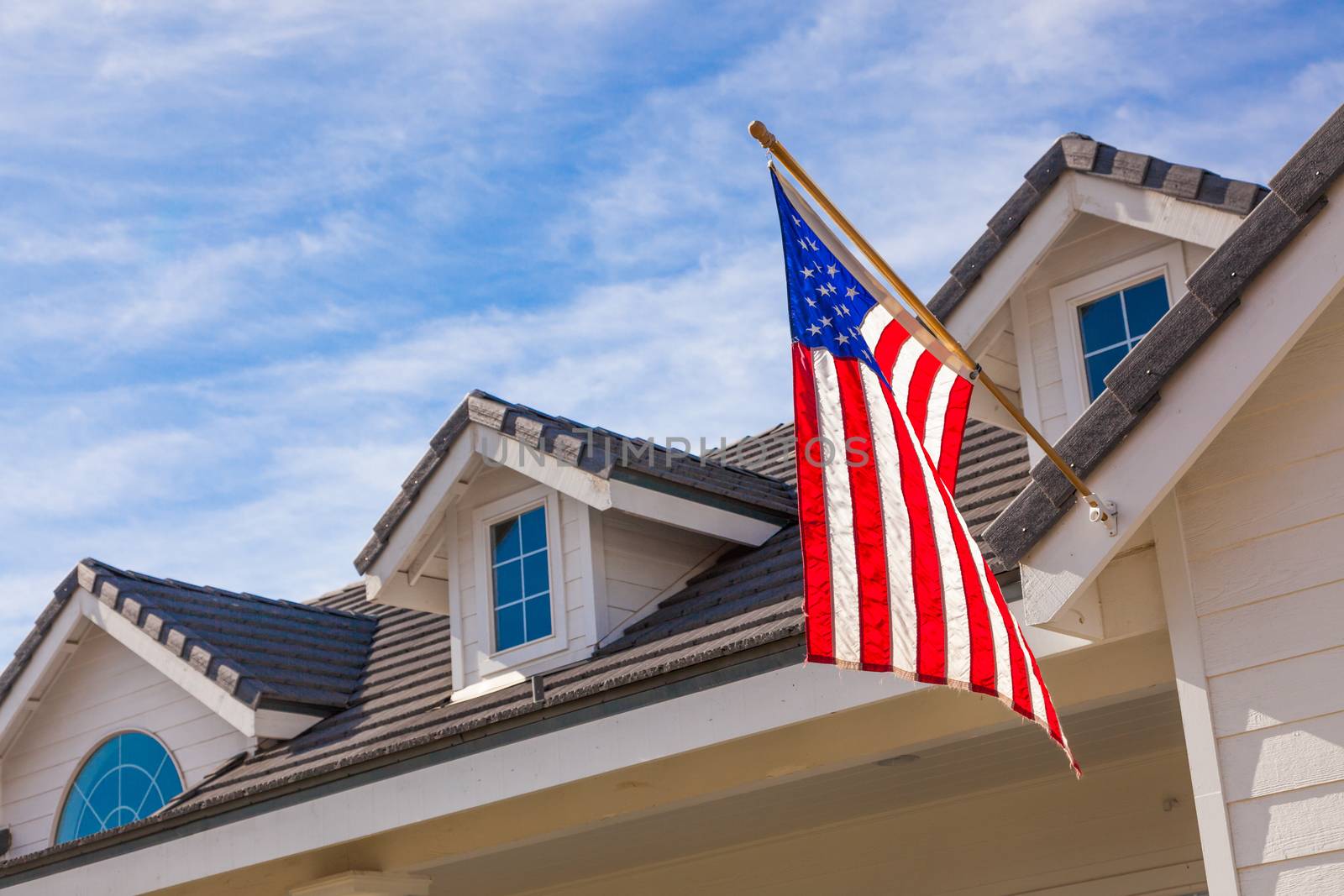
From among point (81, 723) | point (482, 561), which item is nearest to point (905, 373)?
point (482, 561)

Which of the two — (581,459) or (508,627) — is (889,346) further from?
(508,627)

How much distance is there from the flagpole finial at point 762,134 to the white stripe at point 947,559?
2.97 feet

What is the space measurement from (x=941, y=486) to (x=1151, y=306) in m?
2.66

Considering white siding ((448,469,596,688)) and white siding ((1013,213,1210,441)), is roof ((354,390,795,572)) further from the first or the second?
white siding ((1013,213,1210,441))

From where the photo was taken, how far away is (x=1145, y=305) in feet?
25.4

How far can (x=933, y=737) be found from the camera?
7008 millimetres

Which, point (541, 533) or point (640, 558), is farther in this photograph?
→ point (541, 533)

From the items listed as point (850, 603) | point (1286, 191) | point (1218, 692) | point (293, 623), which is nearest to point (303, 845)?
point (293, 623)

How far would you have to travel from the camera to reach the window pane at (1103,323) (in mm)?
7816

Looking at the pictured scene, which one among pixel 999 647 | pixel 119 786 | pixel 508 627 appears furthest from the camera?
pixel 119 786

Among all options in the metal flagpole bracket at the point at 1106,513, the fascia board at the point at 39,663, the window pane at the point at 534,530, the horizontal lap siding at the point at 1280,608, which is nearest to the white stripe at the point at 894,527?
the metal flagpole bracket at the point at 1106,513

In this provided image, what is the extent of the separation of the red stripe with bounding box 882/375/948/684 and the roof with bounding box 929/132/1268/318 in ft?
7.63

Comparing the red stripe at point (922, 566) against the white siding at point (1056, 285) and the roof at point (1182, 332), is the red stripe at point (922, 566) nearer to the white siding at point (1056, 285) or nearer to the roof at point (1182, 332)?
the roof at point (1182, 332)

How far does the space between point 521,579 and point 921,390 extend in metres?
4.23
